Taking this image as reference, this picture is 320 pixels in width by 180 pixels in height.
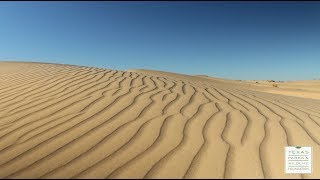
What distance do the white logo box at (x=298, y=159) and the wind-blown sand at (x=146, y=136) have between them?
53mm

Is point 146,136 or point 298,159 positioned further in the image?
point 146,136

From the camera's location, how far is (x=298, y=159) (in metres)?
2.83

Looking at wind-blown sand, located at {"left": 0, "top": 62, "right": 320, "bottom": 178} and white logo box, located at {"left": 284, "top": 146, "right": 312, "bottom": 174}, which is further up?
wind-blown sand, located at {"left": 0, "top": 62, "right": 320, "bottom": 178}

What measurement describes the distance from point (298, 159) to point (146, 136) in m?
1.39

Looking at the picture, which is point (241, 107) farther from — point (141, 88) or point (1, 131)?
point (1, 131)

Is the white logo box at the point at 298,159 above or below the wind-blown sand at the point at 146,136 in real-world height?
below

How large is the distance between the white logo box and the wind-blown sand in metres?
0.05

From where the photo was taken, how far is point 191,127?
3.47m

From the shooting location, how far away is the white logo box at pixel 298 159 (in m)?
2.63

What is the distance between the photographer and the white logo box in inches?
103

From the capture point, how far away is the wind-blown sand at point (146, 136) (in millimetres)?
2586

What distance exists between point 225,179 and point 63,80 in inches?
191

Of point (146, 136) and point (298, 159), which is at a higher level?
point (146, 136)

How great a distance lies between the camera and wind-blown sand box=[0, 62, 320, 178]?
8.48 feet
